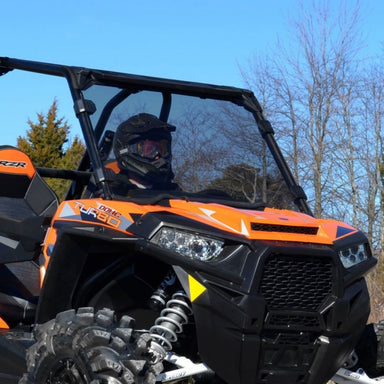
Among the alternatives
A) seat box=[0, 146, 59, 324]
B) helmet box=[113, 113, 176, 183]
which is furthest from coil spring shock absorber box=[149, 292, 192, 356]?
seat box=[0, 146, 59, 324]

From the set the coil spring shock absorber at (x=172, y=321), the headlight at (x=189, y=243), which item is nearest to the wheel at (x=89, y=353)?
the coil spring shock absorber at (x=172, y=321)

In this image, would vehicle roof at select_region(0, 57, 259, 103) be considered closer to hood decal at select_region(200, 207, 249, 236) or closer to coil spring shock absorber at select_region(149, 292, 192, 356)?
A: hood decal at select_region(200, 207, 249, 236)

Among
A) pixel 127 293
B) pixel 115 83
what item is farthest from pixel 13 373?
pixel 115 83

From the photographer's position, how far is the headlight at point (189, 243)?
14.5ft

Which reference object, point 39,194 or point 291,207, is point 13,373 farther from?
point 291,207

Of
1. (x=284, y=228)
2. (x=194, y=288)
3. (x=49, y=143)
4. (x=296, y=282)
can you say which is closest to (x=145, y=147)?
(x=284, y=228)

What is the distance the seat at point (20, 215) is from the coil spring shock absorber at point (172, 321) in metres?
1.24

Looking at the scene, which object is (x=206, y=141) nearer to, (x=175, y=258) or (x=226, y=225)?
(x=226, y=225)

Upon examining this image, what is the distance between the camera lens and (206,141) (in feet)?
19.3

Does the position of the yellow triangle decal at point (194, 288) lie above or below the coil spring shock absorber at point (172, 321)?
above

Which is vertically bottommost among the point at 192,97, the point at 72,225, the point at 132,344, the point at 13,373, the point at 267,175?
the point at 13,373

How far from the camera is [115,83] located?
562cm

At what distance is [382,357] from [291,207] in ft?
3.92

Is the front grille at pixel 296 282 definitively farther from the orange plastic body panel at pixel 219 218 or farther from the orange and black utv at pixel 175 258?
the orange plastic body panel at pixel 219 218
